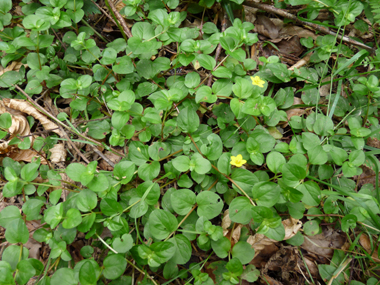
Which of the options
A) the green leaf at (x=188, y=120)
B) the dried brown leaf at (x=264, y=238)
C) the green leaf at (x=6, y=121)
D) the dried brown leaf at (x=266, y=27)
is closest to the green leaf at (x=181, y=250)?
the dried brown leaf at (x=264, y=238)

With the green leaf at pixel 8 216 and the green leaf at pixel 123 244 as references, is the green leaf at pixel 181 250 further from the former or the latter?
the green leaf at pixel 8 216

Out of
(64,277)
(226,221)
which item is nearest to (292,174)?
(226,221)

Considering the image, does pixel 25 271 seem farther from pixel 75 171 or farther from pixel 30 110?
pixel 30 110

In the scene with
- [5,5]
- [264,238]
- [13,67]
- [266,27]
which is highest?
[5,5]

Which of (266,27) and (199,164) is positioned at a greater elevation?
(266,27)

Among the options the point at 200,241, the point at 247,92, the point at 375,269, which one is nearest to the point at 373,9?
the point at 247,92

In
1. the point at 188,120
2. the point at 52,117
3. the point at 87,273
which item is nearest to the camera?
the point at 87,273
